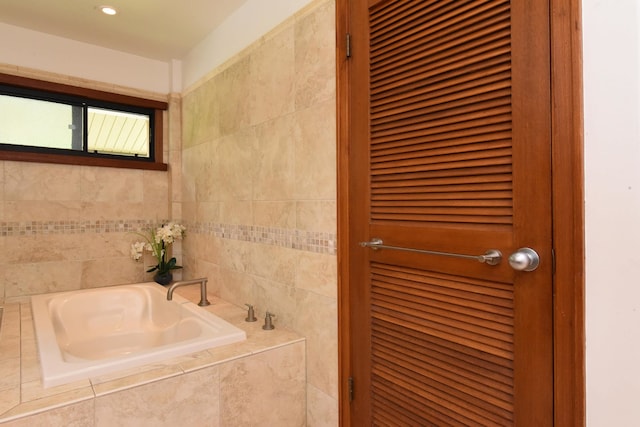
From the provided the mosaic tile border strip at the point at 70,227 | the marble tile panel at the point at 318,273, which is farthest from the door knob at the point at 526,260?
the mosaic tile border strip at the point at 70,227

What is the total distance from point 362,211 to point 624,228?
0.81 m

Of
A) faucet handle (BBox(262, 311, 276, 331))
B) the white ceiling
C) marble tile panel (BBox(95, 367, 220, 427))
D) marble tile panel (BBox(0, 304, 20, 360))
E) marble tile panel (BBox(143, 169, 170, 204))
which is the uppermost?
the white ceiling

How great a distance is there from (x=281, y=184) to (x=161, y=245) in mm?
1533

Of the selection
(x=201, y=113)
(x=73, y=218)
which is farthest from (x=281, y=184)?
(x=73, y=218)

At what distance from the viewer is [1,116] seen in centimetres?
251

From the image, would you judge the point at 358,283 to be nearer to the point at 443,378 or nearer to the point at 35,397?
the point at 443,378

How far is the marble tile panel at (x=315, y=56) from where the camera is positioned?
1.60 metres

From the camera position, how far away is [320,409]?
5.45 ft

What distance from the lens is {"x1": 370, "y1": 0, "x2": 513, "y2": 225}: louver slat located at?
1023 mm

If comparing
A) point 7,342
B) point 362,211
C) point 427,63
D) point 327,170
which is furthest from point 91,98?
point 427,63

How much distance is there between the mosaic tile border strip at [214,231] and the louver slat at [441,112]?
0.38 m

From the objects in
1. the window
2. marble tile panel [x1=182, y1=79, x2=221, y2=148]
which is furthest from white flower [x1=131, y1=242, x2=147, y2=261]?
marble tile panel [x1=182, y1=79, x2=221, y2=148]

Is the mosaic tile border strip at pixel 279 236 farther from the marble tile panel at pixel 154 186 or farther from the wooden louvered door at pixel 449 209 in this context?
the marble tile panel at pixel 154 186

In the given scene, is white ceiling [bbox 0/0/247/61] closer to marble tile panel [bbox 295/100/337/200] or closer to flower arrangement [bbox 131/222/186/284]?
marble tile panel [bbox 295/100/337/200]
